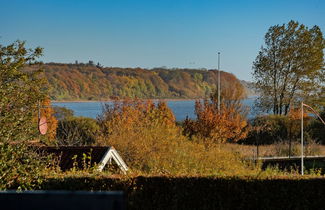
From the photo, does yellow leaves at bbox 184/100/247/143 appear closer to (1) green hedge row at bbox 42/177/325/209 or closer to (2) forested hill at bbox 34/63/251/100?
(1) green hedge row at bbox 42/177/325/209

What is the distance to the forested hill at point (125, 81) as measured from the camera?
248ft

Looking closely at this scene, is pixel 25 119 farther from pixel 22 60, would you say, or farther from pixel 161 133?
pixel 22 60

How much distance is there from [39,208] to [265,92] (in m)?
37.4

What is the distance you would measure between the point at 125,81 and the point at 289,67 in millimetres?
47972

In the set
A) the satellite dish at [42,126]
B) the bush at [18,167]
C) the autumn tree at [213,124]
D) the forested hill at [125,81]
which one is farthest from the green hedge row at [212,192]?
the forested hill at [125,81]

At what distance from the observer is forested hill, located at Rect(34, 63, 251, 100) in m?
75.7

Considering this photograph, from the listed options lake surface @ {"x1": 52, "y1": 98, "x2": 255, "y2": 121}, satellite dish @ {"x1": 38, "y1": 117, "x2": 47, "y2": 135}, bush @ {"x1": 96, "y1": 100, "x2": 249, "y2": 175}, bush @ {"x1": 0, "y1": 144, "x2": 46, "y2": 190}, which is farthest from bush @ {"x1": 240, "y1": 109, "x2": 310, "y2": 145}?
bush @ {"x1": 0, "y1": 144, "x2": 46, "y2": 190}

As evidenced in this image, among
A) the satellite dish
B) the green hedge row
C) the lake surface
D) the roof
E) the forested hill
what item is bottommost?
the lake surface

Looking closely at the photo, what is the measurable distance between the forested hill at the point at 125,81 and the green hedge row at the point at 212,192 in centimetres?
5936

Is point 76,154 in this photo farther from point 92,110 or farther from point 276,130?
point 92,110

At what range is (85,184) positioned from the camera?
10.9 meters

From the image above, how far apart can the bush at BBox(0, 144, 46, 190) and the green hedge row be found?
549 millimetres

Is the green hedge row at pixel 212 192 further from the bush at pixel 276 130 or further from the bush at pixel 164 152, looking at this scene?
the bush at pixel 276 130

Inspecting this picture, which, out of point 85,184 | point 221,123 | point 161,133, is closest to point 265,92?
point 221,123
